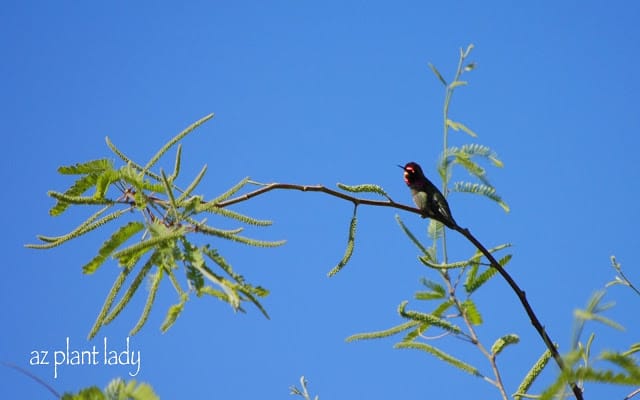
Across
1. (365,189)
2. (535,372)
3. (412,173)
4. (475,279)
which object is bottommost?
(535,372)

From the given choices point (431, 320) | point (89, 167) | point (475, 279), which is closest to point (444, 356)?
point (431, 320)

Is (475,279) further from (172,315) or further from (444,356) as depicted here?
(172,315)

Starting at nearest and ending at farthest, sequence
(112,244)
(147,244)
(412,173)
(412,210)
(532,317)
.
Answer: (147,244) → (112,244) → (532,317) → (412,210) → (412,173)

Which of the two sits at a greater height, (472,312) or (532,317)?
(472,312)

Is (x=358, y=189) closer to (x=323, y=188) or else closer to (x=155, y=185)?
(x=323, y=188)

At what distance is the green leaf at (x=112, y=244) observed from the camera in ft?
7.80

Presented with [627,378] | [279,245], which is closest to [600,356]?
[627,378]

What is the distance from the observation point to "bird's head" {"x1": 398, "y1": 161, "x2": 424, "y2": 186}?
6836 millimetres

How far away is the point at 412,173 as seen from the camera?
6.85 meters

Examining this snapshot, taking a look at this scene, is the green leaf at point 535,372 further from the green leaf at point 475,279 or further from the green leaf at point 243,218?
the green leaf at point 243,218

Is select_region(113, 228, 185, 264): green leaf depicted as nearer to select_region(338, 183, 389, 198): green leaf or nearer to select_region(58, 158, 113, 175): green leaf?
select_region(58, 158, 113, 175): green leaf

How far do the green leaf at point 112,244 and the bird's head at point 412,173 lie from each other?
4608mm

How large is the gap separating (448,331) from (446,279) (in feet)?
0.90

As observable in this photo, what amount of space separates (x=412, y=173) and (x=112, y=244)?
4667 mm
